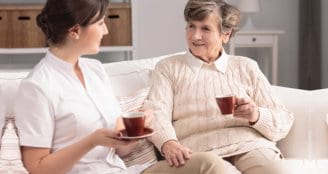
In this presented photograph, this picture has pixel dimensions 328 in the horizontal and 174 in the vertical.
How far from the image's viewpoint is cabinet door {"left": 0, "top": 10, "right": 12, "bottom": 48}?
4320 mm

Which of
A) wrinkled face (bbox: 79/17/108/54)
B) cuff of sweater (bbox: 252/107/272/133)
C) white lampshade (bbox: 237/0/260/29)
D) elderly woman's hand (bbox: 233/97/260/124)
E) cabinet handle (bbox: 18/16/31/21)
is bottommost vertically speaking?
cuff of sweater (bbox: 252/107/272/133)

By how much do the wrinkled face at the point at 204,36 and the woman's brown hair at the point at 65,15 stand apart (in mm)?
533

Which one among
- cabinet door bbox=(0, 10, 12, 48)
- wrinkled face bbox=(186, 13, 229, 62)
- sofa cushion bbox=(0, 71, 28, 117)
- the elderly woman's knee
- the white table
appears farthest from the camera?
the white table

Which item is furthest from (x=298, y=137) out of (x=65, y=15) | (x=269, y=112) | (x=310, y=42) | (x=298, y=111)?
(x=310, y=42)

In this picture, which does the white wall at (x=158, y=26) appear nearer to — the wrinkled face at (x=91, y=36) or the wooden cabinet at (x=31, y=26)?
the wooden cabinet at (x=31, y=26)

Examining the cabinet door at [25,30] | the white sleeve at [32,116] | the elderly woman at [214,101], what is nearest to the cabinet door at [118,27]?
Answer: the cabinet door at [25,30]

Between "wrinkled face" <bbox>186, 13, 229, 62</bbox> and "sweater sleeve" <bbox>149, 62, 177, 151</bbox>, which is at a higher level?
"wrinkled face" <bbox>186, 13, 229, 62</bbox>

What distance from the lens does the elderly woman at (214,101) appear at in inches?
87.6

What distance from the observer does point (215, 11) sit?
2.34 m

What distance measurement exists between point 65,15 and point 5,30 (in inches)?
104

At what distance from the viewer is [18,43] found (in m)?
4.36

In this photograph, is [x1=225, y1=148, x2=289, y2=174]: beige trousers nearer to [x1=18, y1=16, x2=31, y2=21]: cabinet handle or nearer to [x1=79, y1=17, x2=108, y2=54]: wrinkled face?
[x1=79, y1=17, x2=108, y2=54]: wrinkled face

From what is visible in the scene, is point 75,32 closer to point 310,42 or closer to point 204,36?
point 204,36

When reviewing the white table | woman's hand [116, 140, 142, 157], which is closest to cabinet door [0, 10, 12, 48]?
the white table
